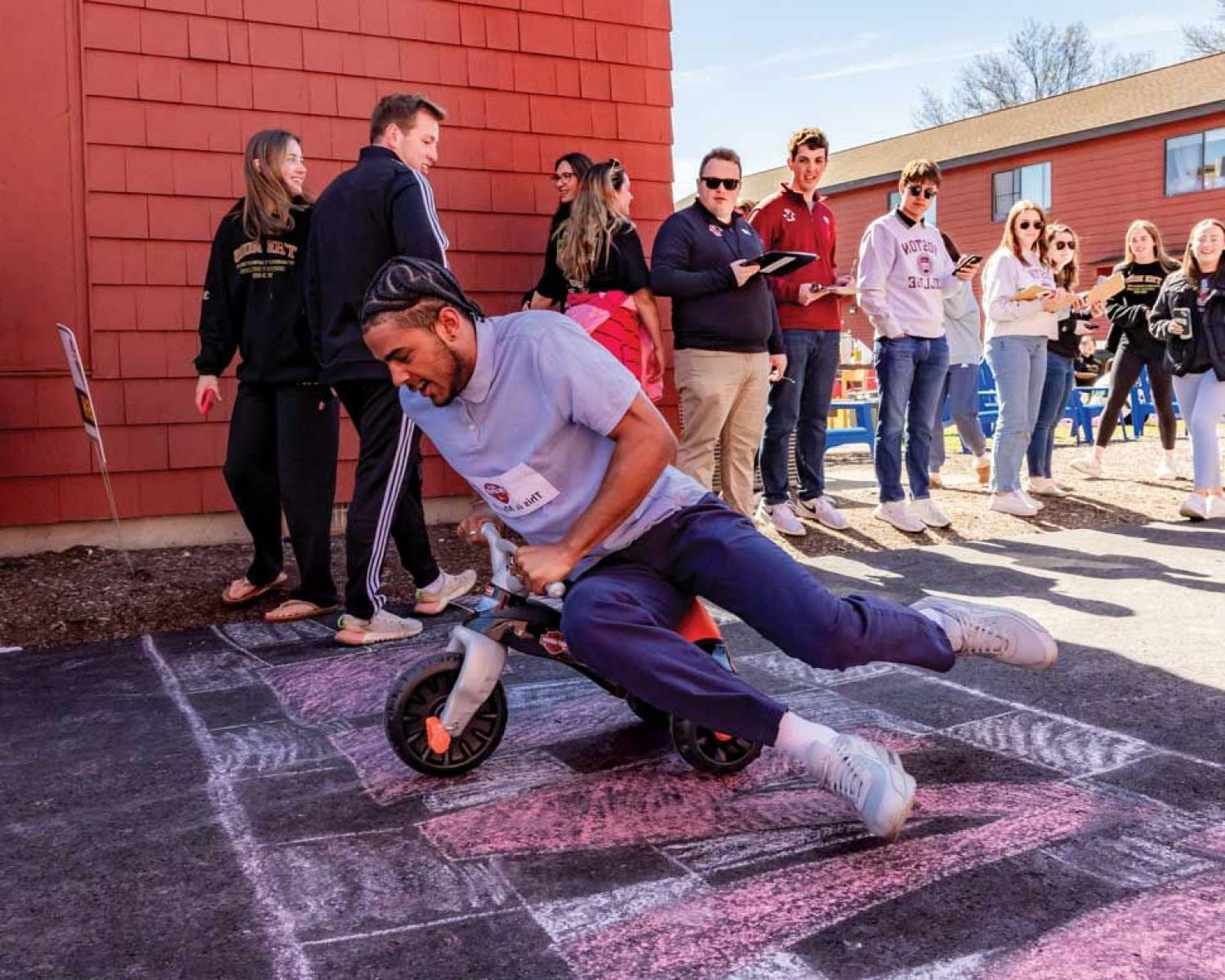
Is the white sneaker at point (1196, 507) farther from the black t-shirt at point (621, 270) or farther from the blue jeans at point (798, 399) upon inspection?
the black t-shirt at point (621, 270)

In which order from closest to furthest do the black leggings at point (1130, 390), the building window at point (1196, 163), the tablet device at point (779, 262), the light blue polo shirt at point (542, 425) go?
the light blue polo shirt at point (542, 425), the tablet device at point (779, 262), the black leggings at point (1130, 390), the building window at point (1196, 163)

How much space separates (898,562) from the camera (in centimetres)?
624

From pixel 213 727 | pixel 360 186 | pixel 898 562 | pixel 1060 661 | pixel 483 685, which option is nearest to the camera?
pixel 483 685

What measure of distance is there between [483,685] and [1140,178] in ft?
89.4

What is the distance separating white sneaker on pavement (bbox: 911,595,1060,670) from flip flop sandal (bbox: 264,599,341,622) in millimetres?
2882

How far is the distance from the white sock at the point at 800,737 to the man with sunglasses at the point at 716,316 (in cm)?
377

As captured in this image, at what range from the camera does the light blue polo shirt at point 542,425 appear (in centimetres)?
279

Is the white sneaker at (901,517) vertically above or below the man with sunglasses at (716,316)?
below

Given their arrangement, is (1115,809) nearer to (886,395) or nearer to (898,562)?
(898,562)

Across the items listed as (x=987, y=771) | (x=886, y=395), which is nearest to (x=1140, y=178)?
(x=886, y=395)

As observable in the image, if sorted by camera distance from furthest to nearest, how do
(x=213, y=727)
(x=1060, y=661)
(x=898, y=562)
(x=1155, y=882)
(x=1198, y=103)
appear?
(x=1198, y=103), (x=898, y=562), (x=1060, y=661), (x=213, y=727), (x=1155, y=882)

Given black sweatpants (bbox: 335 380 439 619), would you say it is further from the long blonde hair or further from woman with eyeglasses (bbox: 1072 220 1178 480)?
woman with eyeglasses (bbox: 1072 220 1178 480)

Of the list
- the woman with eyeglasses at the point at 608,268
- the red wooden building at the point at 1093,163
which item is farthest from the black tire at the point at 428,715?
the red wooden building at the point at 1093,163

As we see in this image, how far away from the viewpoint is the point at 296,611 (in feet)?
16.6
